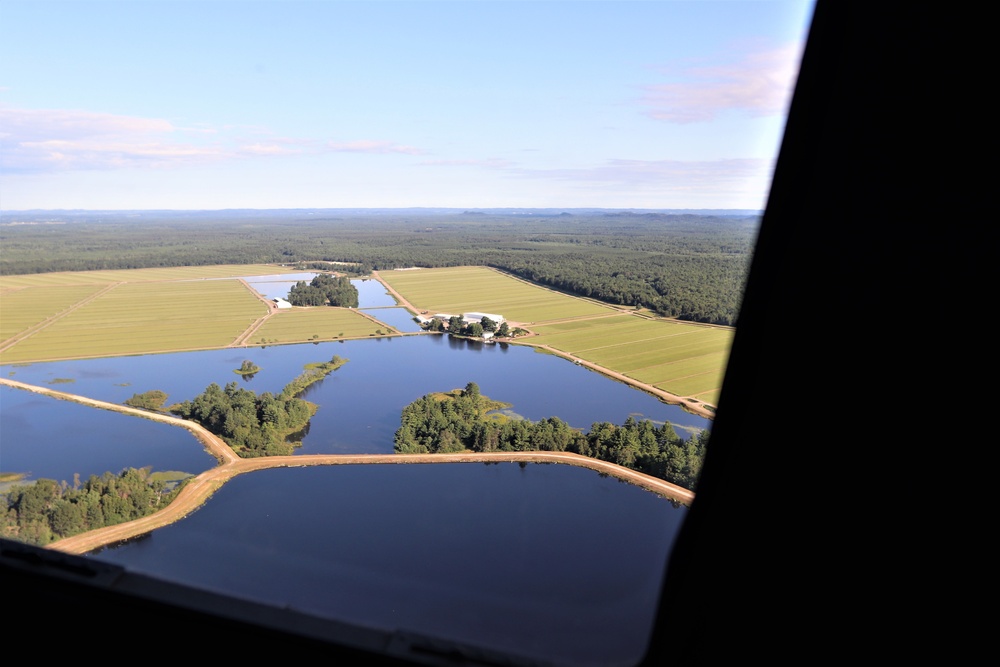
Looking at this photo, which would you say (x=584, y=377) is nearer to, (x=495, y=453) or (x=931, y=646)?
(x=495, y=453)

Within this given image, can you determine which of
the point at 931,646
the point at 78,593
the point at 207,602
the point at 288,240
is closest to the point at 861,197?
the point at 931,646

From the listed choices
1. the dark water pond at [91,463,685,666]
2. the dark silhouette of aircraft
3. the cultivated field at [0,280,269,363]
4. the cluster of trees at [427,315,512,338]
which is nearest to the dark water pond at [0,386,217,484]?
the dark water pond at [91,463,685,666]

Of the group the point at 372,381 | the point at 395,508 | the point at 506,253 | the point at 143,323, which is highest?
the point at 506,253

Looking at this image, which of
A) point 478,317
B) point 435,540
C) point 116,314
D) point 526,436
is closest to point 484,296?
point 478,317

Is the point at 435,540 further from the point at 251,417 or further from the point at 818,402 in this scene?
the point at 818,402

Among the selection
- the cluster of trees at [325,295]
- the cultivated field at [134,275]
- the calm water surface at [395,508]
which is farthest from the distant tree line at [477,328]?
the cultivated field at [134,275]

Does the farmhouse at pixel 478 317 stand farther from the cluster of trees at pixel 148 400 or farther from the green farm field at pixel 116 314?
the cluster of trees at pixel 148 400
